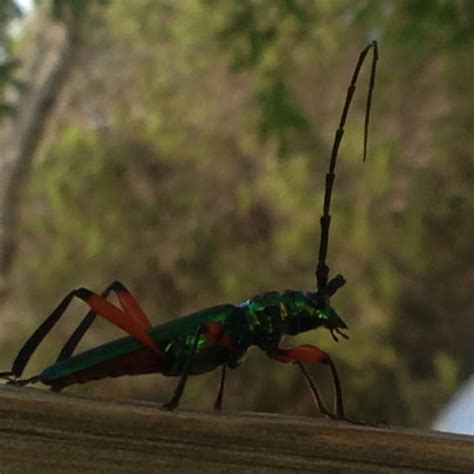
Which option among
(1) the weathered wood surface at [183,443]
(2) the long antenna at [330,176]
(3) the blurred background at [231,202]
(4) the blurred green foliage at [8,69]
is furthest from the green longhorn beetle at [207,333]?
(3) the blurred background at [231,202]

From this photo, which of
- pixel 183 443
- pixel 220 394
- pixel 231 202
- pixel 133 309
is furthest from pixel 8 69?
pixel 231 202

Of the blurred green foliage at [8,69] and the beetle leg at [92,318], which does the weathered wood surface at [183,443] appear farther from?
the blurred green foliage at [8,69]

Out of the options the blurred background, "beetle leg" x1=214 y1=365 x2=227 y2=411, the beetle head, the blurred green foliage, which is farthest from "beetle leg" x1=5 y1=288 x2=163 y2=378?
the blurred background

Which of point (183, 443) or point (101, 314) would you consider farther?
point (101, 314)

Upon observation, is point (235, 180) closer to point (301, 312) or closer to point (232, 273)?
point (232, 273)

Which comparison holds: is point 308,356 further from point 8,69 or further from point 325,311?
point 8,69
